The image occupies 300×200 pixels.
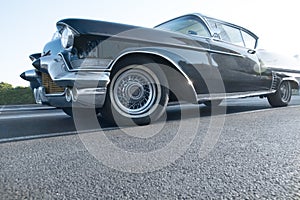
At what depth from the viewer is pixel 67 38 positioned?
2.66 m

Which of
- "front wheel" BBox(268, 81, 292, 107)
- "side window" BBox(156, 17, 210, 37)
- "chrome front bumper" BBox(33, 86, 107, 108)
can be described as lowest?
"front wheel" BBox(268, 81, 292, 107)

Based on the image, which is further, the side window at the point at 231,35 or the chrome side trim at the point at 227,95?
the side window at the point at 231,35

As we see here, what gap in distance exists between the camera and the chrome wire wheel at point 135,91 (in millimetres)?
2843

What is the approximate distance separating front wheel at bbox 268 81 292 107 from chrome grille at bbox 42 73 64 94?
4056 mm

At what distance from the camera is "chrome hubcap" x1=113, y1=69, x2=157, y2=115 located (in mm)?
2877

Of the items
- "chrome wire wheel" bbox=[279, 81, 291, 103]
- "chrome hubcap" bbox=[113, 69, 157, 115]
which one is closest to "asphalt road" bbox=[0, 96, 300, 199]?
"chrome hubcap" bbox=[113, 69, 157, 115]

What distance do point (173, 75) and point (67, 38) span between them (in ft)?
4.33

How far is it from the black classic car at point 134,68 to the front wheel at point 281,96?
4.44ft

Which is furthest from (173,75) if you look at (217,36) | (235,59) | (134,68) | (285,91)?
(285,91)

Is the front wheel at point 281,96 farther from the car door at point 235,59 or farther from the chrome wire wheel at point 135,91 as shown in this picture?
the chrome wire wheel at point 135,91

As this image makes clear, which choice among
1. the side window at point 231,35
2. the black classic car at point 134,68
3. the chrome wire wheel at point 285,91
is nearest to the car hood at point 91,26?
the black classic car at point 134,68

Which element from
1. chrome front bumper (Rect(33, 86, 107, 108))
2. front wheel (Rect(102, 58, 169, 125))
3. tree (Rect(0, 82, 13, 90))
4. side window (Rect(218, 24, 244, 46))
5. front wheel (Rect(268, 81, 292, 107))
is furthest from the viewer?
tree (Rect(0, 82, 13, 90))

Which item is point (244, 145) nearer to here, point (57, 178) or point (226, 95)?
point (57, 178)

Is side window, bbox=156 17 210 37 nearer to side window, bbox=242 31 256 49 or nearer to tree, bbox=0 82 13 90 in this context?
side window, bbox=242 31 256 49
